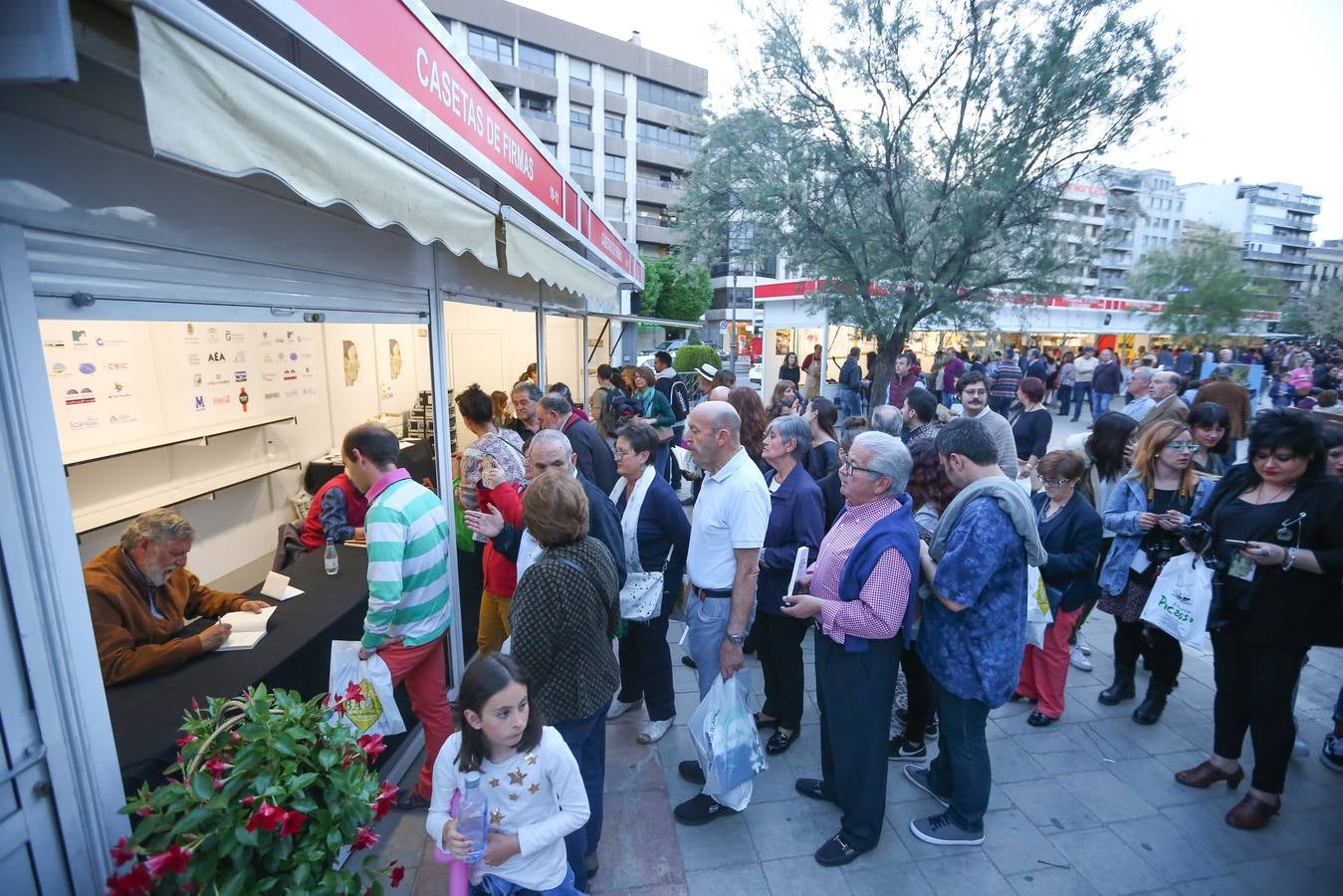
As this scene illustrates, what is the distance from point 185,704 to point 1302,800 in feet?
17.2

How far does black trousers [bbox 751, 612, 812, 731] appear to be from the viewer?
132 inches

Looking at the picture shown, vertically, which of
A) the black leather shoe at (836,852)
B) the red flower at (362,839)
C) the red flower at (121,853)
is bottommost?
the black leather shoe at (836,852)

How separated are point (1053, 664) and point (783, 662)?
5.81 ft

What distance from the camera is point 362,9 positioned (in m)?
2.38

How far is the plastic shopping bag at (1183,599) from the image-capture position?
3.00 m

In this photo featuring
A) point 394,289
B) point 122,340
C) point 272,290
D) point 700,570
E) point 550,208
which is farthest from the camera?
point 550,208

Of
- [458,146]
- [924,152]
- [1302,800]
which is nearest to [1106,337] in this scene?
[924,152]

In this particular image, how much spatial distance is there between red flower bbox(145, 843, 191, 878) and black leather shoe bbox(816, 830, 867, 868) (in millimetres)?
2411

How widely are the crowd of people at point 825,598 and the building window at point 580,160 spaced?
3966 cm

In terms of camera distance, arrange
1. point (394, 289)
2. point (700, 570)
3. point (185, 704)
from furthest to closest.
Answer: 1. point (394, 289)
2. point (700, 570)
3. point (185, 704)

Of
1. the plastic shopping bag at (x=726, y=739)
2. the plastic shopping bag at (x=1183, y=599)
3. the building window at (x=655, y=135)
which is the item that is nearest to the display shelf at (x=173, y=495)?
the plastic shopping bag at (x=726, y=739)

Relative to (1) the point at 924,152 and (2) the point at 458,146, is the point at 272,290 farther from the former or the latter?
(1) the point at 924,152

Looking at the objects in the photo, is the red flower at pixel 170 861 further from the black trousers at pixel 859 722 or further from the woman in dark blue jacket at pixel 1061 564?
the woman in dark blue jacket at pixel 1061 564

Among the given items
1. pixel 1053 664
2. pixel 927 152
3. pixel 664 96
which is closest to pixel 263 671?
pixel 1053 664
